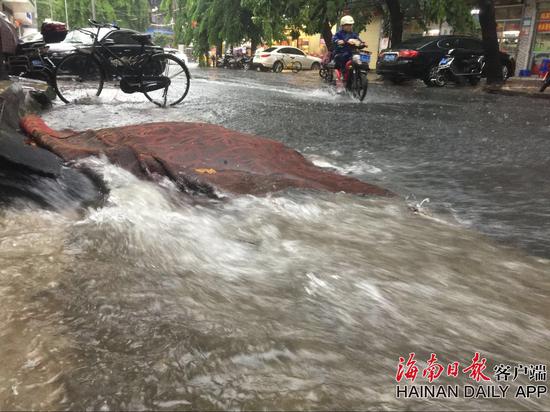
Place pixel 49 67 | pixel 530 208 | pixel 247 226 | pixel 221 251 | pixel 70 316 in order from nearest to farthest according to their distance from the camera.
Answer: pixel 70 316 → pixel 221 251 → pixel 247 226 → pixel 530 208 → pixel 49 67

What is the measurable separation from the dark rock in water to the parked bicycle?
527cm

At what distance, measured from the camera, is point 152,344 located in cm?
176

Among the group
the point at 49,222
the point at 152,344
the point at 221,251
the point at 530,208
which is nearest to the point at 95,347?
the point at 152,344

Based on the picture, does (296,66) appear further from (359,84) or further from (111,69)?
(111,69)

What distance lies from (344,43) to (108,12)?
4781 cm

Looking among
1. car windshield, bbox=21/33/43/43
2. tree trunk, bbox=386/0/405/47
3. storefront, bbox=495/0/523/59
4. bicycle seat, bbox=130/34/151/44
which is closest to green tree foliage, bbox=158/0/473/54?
tree trunk, bbox=386/0/405/47

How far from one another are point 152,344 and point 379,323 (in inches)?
35.4

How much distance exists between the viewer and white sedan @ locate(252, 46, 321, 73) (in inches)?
1235

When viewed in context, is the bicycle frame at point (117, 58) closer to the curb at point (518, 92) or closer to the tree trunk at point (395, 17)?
the curb at point (518, 92)

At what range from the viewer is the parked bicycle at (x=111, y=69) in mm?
8578

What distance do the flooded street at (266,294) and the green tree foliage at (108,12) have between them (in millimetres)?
51684

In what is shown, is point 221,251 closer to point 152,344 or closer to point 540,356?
point 152,344

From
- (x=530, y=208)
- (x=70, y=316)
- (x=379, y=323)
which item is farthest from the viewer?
(x=530, y=208)

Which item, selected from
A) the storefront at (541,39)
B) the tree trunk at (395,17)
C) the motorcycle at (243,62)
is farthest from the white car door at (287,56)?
the storefront at (541,39)
